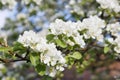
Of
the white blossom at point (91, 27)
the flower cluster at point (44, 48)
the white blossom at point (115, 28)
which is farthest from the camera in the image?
the white blossom at point (115, 28)

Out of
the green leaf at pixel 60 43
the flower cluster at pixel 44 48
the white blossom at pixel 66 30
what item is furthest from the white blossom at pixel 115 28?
the flower cluster at pixel 44 48

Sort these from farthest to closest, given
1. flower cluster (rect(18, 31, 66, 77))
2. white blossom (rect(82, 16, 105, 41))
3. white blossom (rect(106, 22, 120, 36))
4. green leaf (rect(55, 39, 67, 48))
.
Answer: white blossom (rect(106, 22, 120, 36)), white blossom (rect(82, 16, 105, 41)), green leaf (rect(55, 39, 67, 48)), flower cluster (rect(18, 31, 66, 77))

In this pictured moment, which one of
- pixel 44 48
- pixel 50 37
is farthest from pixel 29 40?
pixel 50 37

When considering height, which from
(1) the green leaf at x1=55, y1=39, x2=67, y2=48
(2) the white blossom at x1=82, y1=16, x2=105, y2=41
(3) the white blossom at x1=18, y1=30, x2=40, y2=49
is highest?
(2) the white blossom at x1=82, y1=16, x2=105, y2=41

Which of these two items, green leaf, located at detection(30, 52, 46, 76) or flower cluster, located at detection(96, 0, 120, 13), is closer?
green leaf, located at detection(30, 52, 46, 76)

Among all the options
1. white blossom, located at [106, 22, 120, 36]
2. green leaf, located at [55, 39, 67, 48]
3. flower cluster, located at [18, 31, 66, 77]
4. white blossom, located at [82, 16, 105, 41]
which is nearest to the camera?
flower cluster, located at [18, 31, 66, 77]

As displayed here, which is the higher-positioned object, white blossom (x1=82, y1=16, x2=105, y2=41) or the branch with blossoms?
white blossom (x1=82, y1=16, x2=105, y2=41)

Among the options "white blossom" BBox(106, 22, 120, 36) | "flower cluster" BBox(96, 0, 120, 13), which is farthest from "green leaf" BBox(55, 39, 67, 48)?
"flower cluster" BBox(96, 0, 120, 13)

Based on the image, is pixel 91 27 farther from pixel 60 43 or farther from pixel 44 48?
pixel 44 48

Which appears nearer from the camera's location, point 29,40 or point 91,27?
point 29,40

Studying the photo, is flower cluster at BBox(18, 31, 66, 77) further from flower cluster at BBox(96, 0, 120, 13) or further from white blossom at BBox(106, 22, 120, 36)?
flower cluster at BBox(96, 0, 120, 13)

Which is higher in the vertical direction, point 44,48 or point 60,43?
point 60,43

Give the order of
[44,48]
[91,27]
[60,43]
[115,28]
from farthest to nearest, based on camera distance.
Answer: [115,28] → [91,27] → [60,43] → [44,48]

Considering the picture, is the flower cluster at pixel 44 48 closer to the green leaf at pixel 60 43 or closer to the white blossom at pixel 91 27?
the green leaf at pixel 60 43
